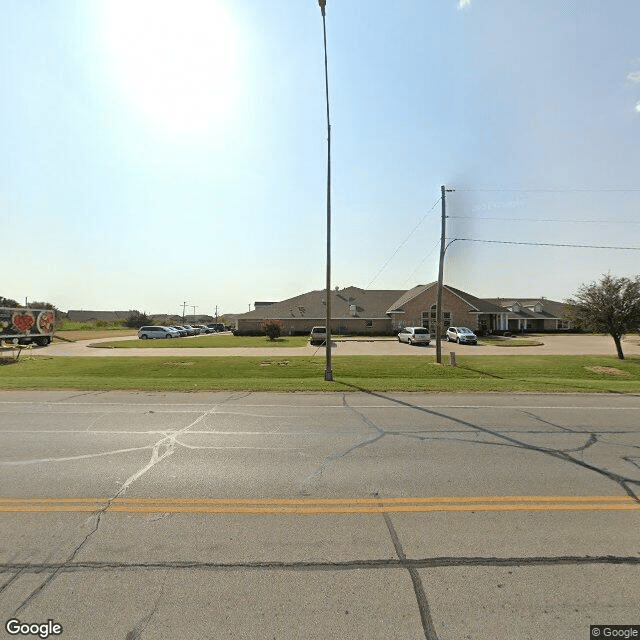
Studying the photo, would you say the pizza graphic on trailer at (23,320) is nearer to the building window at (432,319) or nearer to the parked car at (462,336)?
the parked car at (462,336)

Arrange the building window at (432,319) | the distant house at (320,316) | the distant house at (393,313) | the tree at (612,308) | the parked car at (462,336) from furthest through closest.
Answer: the distant house at (320,316) → the distant house at (393,313) → the building window at (432,319) → the parked car at (462,336) → the tree at (612,308)

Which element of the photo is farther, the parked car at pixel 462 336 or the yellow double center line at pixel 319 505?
the parked car at pixel 462 336

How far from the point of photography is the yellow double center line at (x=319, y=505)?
158 inches

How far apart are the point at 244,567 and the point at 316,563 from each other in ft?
1.97

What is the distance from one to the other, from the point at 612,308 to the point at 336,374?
18.4m

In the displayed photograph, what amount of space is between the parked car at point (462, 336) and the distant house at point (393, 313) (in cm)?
720

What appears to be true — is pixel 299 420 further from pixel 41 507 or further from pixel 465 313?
pixel 465 313

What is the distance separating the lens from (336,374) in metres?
16.3

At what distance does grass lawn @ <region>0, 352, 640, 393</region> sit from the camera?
40.2ft

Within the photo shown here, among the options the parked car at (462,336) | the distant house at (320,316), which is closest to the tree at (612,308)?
the parked car at (462,336)

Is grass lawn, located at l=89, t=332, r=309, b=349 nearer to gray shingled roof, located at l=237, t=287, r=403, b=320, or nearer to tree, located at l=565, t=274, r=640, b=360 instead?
gray shingled roof, located at l=237, t=287, r=403, b=320

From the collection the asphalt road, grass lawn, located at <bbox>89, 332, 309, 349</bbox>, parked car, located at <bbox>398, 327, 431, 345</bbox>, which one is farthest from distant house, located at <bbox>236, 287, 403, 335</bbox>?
the asphalt road

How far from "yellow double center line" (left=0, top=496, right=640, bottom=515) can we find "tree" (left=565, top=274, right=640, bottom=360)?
76.0 feet

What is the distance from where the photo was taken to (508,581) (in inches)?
Answer: 114
